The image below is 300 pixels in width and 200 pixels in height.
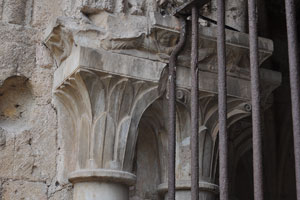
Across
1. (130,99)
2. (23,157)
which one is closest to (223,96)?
(130,99)

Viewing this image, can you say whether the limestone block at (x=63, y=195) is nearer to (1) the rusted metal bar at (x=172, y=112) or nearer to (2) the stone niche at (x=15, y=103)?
(2) the stone niche at (x=15, y=103)

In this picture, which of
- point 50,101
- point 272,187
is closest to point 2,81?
point 50,101

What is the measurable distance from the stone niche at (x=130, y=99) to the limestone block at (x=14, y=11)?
18 centimetres

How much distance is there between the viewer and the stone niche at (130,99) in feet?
8.97

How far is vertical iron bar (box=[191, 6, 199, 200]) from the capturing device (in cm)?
261

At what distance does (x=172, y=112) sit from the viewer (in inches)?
110

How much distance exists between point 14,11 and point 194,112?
3.45 feet

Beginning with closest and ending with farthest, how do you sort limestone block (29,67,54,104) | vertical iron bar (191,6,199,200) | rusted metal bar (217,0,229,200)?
rusted metal bar (217,0,229,200) < vertical iron bar (191,6,199,200) < limestone block (29,67,54,104)

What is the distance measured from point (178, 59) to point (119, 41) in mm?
320

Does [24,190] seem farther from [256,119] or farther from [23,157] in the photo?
[256,119]

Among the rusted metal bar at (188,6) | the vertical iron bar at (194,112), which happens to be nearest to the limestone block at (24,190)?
the vertical iron bar at (194,112)

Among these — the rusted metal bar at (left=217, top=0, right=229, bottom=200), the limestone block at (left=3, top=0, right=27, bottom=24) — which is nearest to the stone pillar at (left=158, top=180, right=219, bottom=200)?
the rusted metal bar at (left=217, top=0, right=229, bottom=200)

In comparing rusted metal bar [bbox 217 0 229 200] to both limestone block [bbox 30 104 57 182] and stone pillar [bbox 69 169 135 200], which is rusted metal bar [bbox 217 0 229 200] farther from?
limestone block [bbox 30 104 57 182]

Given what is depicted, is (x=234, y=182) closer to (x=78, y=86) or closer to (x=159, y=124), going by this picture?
(x=159, y=124)
